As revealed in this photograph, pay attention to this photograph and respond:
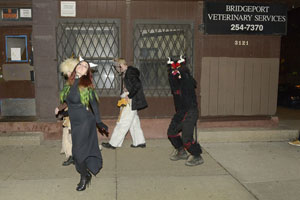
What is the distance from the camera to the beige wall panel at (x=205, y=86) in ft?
23.7

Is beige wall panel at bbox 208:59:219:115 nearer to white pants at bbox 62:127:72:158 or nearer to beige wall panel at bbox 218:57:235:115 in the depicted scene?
beige wall panel at bbox 218:57:235:115

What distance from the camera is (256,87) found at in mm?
7469

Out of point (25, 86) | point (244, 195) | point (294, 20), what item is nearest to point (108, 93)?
point (25, 86)

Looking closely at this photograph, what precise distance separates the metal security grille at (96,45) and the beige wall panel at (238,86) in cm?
221

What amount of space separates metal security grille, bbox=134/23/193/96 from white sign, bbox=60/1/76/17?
1508 millimetres

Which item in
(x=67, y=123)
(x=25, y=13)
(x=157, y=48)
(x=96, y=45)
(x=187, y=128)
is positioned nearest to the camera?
(x=187, y=128)

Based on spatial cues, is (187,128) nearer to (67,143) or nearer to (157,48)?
(67,143)

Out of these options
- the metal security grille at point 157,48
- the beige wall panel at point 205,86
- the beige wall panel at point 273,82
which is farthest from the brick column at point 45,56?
the beige wall panel at point 273,82

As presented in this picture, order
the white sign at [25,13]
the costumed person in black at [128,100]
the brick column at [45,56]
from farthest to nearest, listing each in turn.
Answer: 1. the white sign at [25,13]
2. the brick column at [45,56]
3. the costumed person in black at [128,100]

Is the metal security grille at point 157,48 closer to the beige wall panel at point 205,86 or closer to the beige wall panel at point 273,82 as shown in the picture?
the beige wall panel at point 205,86

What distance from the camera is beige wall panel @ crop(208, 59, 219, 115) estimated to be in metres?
7.26

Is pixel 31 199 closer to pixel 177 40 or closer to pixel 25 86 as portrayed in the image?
pixel 25 86

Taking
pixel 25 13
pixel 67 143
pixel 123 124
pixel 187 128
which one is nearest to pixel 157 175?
pixel 187 128

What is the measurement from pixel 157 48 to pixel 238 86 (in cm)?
222
